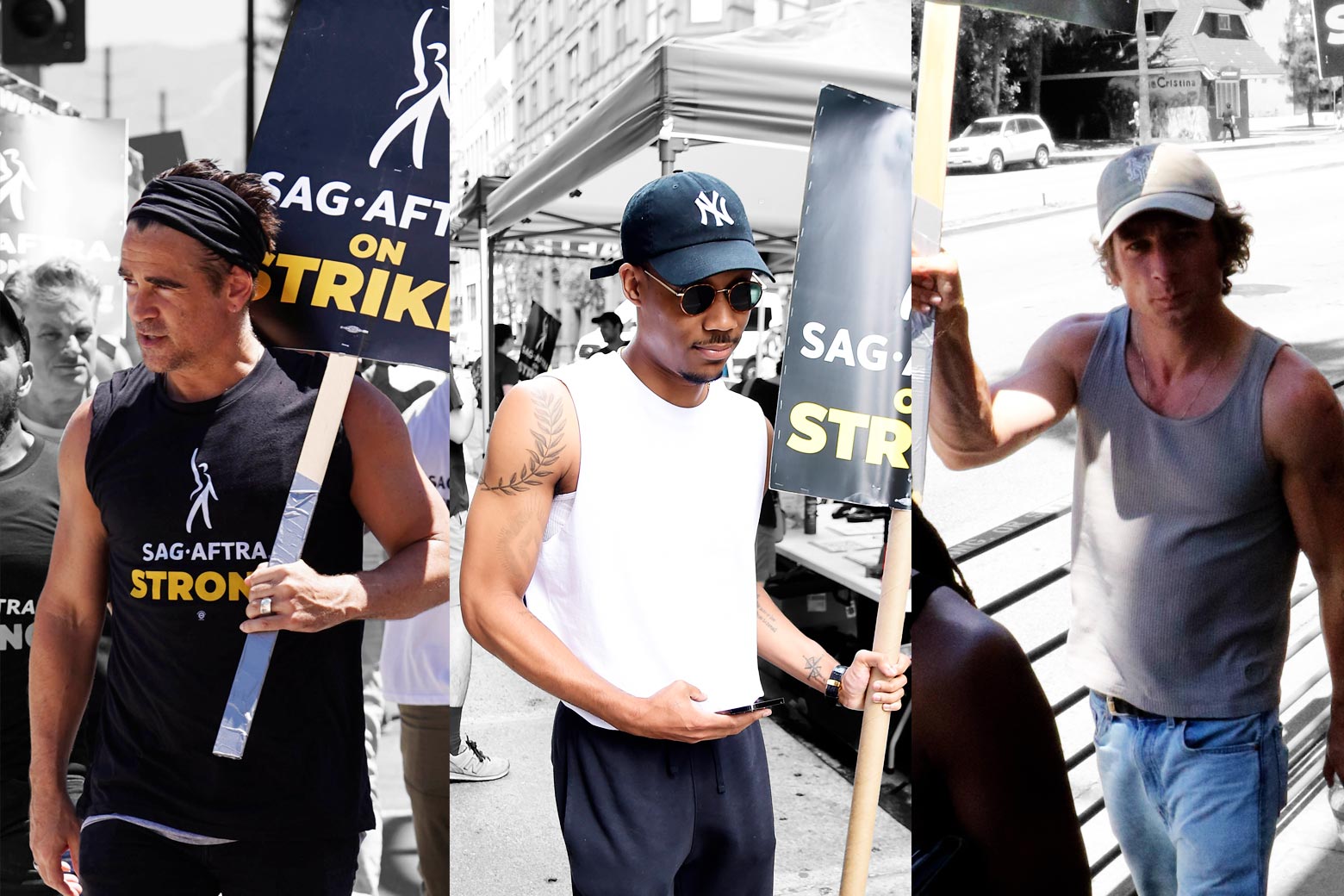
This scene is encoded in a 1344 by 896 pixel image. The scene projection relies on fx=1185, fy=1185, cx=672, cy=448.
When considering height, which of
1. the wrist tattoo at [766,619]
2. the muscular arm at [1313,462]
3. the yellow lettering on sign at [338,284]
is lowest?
the wrist tattoo at [766,619]

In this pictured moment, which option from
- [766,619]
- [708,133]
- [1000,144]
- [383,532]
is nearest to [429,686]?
[383,532]

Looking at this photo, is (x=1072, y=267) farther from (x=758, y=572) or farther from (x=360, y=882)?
(x=360, y=882)

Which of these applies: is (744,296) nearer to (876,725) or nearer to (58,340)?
(876,725)

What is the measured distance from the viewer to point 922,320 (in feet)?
9.52

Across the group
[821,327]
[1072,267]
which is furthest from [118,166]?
[1072,267]

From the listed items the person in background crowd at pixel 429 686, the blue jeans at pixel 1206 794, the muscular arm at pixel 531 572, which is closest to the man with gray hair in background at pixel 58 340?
the person in background crowd at pixel 429 686

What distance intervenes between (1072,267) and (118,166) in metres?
2.30

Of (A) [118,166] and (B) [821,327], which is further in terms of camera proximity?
(B) [821,327]

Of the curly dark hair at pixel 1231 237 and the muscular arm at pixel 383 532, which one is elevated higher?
the curly dark hair at pixel 1231 237

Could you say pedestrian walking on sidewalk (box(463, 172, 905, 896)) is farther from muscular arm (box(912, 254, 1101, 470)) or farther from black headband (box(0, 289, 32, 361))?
black headband (box(0, 289, 32, 361))

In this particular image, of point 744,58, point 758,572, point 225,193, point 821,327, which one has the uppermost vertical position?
point 744,58

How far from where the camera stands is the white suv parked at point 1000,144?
2.96m

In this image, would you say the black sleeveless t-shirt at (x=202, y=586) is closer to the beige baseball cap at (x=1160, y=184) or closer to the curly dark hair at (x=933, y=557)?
the curly dark hair at (x=933, y=557)

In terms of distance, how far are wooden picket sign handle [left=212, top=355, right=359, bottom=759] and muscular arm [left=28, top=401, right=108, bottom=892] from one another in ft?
1.26
